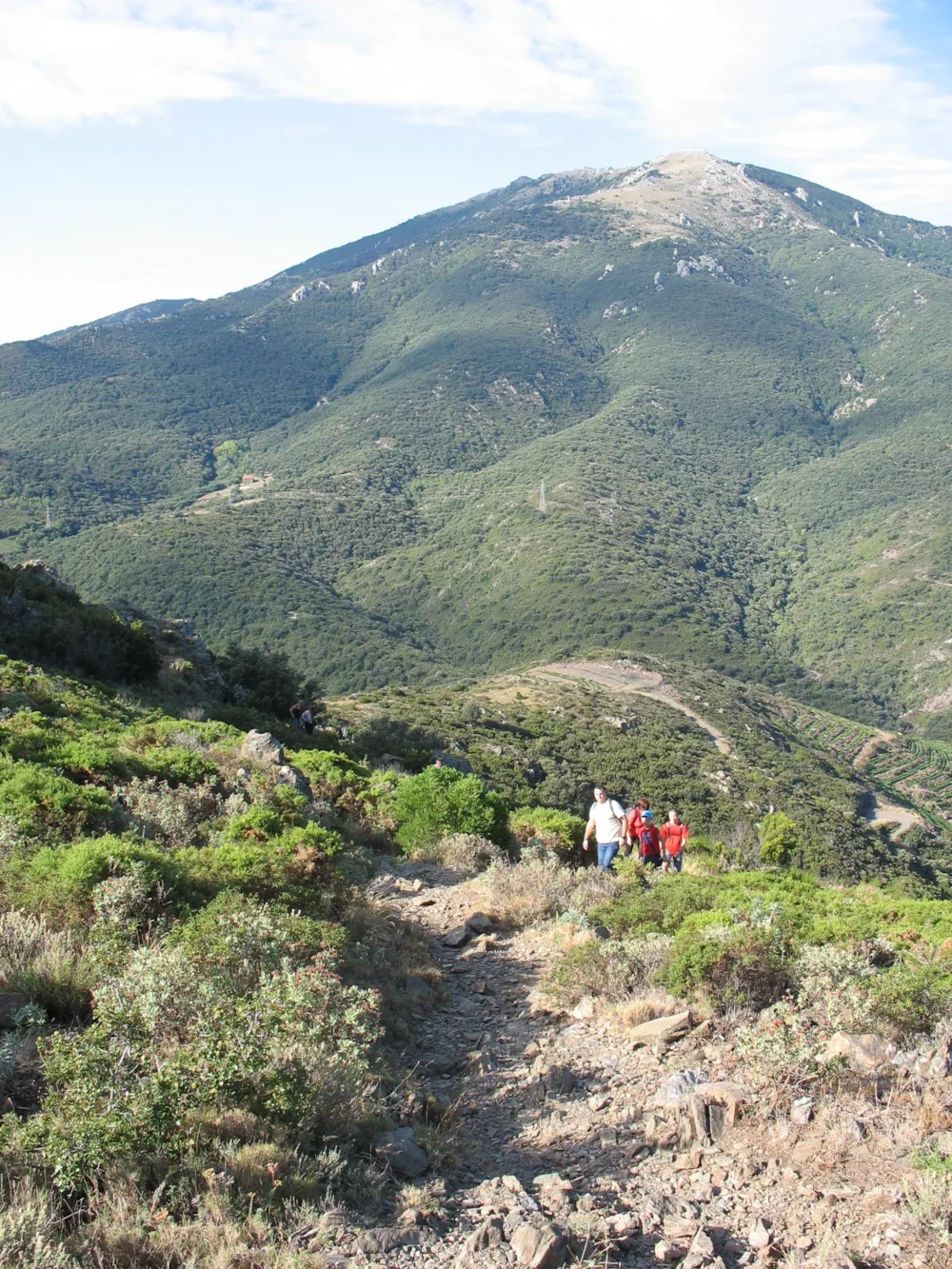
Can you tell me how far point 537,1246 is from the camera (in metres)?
3.17

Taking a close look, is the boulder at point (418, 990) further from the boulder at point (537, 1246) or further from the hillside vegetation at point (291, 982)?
the boulder at point (537, 1246)

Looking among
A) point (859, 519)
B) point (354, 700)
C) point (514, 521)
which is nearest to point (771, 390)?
point (859, 519)

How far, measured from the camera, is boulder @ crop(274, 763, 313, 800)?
1015 cm

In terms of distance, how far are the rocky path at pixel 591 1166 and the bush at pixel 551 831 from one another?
5.80 metres

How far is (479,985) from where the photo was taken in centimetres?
643

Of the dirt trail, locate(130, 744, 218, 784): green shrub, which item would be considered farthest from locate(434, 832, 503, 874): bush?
the dirt trail

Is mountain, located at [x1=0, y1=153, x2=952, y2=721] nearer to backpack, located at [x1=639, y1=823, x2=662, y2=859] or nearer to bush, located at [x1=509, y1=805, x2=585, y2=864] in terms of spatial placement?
bush, located at [x1=509, y1=805, x2=585, y2=864]

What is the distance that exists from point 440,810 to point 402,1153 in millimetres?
7666

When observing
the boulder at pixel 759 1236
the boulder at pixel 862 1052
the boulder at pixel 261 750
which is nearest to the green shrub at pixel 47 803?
the boulder at pixel 261 750

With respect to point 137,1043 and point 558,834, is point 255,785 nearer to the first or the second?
point 558,834

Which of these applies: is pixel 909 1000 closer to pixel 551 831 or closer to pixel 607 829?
pixel 607 829

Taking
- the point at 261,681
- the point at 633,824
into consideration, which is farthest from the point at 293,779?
the point at 261,681

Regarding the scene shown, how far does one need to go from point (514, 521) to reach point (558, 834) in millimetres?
107049

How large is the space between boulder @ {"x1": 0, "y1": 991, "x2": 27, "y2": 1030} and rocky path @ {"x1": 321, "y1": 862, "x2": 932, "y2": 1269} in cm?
183
